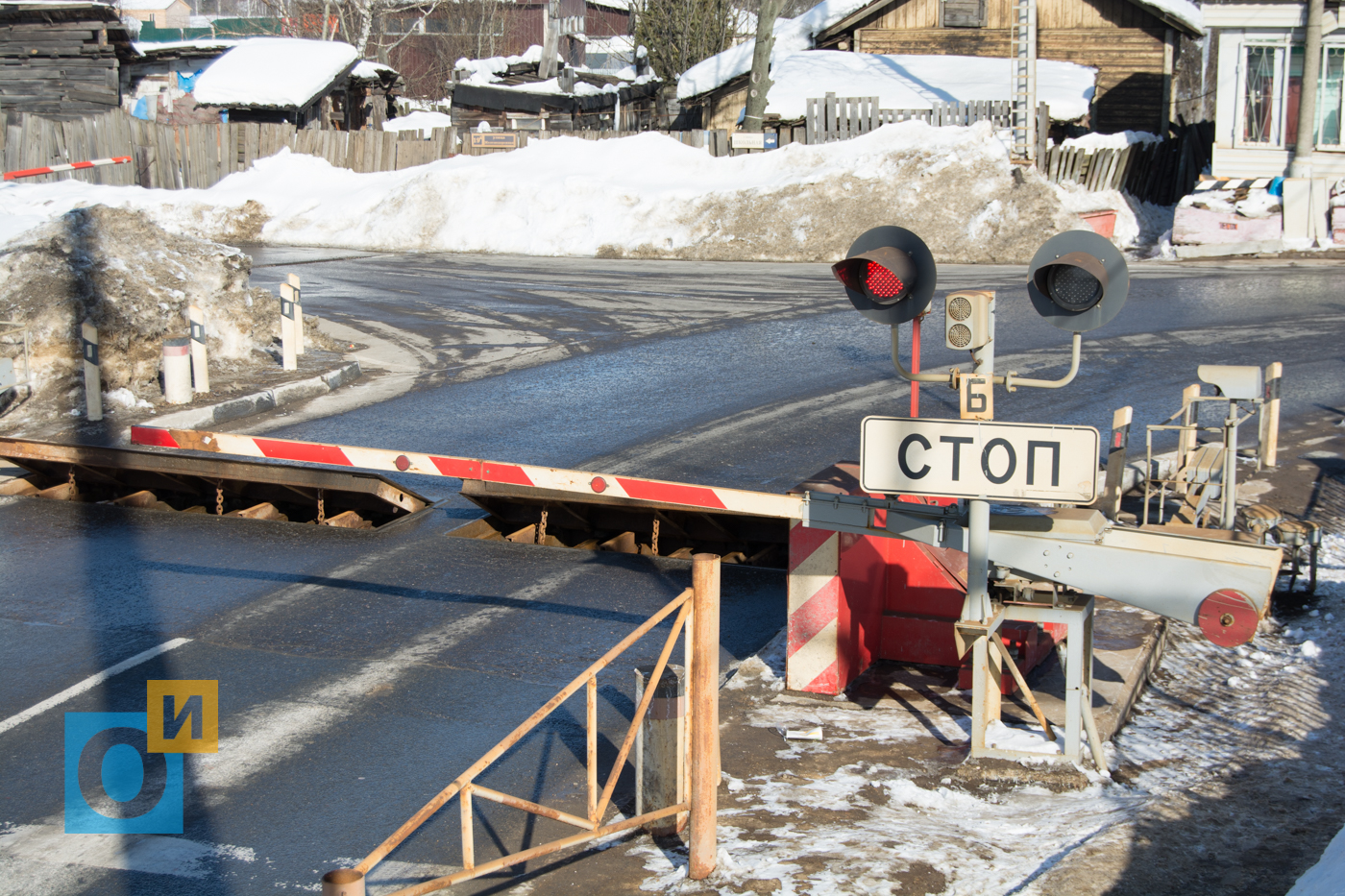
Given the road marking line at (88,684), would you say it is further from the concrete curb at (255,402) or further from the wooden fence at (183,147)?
the wooden fence at (183,147)

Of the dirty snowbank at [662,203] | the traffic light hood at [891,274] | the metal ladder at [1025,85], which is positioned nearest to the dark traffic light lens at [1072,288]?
the traffic light hood at [891,274]

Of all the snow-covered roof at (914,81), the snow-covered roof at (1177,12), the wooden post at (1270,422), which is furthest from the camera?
the snow-covered roof at (1177,12)

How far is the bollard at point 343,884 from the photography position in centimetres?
317

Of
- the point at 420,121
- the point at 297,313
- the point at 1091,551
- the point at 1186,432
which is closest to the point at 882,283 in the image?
the point at 1091,551

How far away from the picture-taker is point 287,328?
14.4m

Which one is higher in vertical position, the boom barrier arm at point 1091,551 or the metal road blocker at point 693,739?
the boom barrier arm at point 1091,551

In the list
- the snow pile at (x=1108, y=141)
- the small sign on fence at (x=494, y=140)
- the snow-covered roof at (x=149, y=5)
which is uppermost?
the snow-covered roof at (x=149, y=5)

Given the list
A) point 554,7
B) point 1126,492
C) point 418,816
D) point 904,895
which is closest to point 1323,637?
point 1126,492

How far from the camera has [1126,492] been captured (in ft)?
31.9

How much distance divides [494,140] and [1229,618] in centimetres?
3104

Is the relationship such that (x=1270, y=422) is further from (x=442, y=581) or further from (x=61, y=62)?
(x=61, y=62)

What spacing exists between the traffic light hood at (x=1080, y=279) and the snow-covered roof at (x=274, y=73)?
37.7m

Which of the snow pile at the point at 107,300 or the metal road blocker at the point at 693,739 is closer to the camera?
the metal road blocker at the point at 693,739

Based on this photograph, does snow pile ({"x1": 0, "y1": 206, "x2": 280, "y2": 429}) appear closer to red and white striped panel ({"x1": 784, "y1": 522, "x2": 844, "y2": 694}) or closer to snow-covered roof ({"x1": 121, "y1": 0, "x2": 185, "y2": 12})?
red and white striped panel ({"x1": 784, "y1": 522, "x2": 844, "y2": 694})
